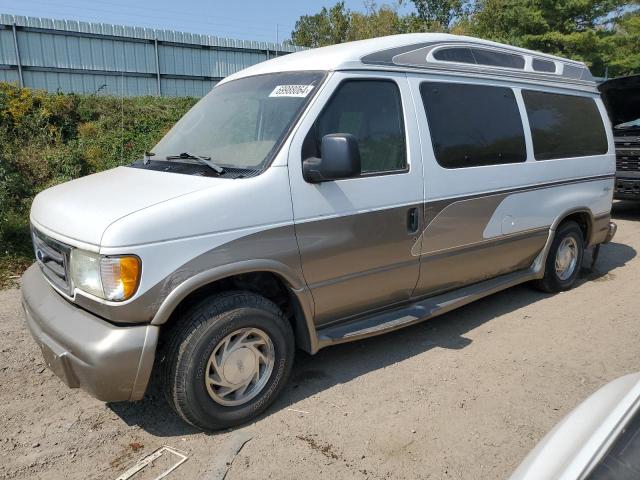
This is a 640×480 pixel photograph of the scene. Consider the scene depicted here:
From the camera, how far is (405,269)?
→ 13.0 ft

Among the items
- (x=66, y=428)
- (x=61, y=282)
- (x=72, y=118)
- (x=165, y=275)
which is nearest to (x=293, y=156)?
(x=165, y=275)

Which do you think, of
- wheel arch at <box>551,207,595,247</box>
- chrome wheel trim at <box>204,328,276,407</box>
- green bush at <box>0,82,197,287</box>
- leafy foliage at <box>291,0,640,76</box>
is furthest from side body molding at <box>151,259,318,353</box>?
leafy foliage at <box>291,0,640,76</box>

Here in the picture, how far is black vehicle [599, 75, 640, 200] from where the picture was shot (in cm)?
911

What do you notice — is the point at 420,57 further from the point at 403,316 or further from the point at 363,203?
the point at 403,316

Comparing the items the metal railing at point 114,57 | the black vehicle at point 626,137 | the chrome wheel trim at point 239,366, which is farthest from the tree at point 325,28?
the chrome wheel trim at point 239,366

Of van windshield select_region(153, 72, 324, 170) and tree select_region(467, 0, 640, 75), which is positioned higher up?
tree select_region(467, 0, 640, 75)

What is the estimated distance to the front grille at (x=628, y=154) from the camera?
9453mm

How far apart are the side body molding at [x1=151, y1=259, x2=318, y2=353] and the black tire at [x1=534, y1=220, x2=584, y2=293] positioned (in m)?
3.11

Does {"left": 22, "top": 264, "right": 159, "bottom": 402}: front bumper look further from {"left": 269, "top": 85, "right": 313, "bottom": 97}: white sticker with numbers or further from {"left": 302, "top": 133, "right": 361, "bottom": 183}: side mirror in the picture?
{"left": 269, "top": 85, "right": 313, "bottom": 97}: white sticker with numbers

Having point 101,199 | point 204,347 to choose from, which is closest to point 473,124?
point 204,347

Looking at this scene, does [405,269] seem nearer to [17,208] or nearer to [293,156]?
[293,156]

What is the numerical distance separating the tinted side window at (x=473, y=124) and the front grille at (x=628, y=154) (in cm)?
592

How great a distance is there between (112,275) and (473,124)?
304 cm

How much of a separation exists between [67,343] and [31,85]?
12.0m
